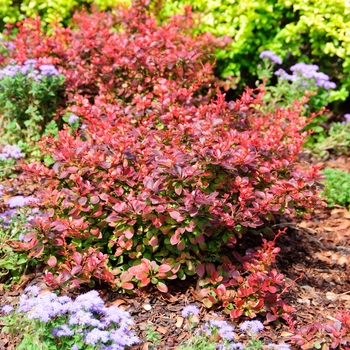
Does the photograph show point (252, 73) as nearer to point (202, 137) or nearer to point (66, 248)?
point (202, 137)

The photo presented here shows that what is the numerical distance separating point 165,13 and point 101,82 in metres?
1.48

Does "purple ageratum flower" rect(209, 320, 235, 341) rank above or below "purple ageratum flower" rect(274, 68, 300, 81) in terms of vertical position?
below

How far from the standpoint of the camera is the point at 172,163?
300cm

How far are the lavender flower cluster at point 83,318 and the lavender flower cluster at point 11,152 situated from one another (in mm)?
1609

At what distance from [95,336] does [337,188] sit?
2.47 metres

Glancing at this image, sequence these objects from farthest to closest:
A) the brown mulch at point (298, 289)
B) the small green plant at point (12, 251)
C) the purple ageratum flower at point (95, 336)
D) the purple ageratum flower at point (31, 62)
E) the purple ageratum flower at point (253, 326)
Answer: the purple ageratum flower at point (31, 62) → the small green plant at point (12, 251) → the brown mulch at point (298, 289) → the purple ageratum flower at point (253, 326) → the purple ageratum flower at point (95, 336)

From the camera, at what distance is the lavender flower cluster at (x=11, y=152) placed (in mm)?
4109

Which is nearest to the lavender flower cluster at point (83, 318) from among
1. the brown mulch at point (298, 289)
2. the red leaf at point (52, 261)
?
the brown mulch at point (298, 289)

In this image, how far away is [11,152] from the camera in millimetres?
4145

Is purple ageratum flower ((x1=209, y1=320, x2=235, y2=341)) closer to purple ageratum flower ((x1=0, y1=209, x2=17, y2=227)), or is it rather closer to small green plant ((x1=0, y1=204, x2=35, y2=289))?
small green plant ((x1=0, y1=204, x2=35, y2=289))

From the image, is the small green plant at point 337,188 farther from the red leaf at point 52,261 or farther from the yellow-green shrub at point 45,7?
the yellow-green shrub at point 45,7

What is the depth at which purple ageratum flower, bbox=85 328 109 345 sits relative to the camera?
2519 mm

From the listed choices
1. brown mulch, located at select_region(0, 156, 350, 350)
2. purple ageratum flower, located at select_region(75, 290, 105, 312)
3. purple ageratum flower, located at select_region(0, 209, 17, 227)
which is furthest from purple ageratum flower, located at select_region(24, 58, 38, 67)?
purple ageratum flower, located at select_region(75, 290, 105, 312)

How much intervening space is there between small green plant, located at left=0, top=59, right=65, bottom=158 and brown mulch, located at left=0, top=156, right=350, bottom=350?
57.6 inches
